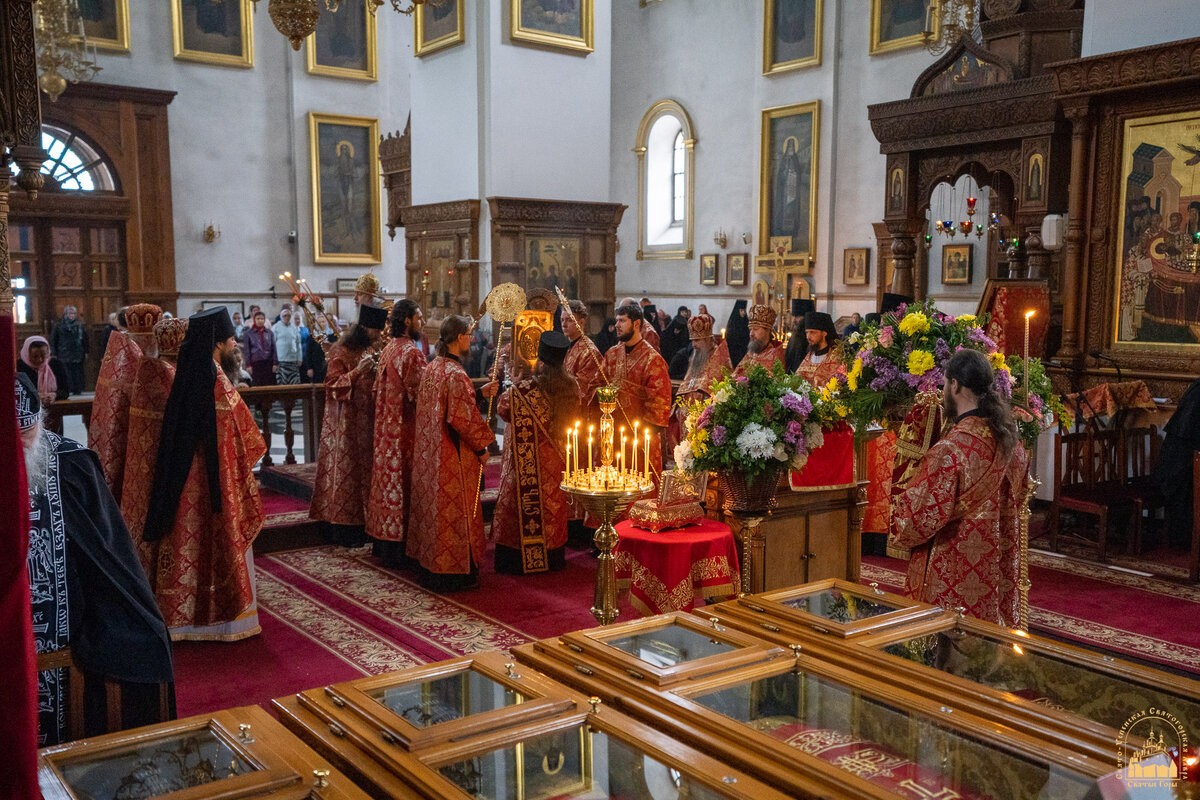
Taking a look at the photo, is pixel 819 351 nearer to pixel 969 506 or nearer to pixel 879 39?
pixel 969 506

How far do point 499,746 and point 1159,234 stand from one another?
29.7 feet

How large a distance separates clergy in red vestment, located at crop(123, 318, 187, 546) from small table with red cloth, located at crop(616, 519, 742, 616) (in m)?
2.62

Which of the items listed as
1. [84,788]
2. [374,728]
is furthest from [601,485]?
[84,788]

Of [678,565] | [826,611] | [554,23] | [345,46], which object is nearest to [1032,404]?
[678,565]

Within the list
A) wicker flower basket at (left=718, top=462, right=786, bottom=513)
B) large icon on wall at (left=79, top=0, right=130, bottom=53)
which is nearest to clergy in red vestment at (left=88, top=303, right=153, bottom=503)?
wicker flower basket at (left=718, top=462, right=786, bottom=513)

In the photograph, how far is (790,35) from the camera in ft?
56.6

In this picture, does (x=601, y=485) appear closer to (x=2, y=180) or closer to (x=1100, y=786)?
(x=1100, y=786)

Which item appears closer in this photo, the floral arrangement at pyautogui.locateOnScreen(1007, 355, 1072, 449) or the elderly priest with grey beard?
the elderly priest with grey beard

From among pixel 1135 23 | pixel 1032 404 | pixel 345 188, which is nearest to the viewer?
pixel 1032 404

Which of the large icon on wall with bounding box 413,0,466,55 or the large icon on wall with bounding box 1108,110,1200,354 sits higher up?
the large icon on wall with bounding box 413,0,466,55

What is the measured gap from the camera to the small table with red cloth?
4.77 meters

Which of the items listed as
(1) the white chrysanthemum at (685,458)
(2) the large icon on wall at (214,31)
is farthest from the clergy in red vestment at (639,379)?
(2) the large icon on wall at (214,31)

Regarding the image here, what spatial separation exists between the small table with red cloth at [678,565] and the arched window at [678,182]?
634 inches

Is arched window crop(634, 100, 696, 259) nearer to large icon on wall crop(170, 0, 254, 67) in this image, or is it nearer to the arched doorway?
large icon on wall crop(170, 0, 254, 67)
